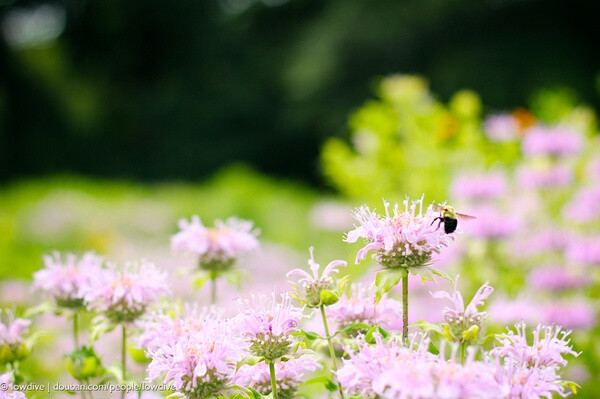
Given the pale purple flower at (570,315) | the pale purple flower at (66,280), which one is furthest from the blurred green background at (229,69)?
the pale purple flower at (66,280)

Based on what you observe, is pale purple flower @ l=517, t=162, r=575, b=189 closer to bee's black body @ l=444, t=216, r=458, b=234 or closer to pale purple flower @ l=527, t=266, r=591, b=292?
pale purple flower @ l=527, t=266, r=591, b=292

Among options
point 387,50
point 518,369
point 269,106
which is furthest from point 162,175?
point 518,369

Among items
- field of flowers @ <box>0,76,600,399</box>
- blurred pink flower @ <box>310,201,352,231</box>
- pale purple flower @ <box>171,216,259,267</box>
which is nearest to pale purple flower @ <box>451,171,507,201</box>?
field of flowers @ <box>0,76,600,399</box>

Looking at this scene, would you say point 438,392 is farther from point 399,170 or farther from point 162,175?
point 162,175

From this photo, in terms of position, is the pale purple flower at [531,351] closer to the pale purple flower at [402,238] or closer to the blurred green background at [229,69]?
the pale purple flower at [402,238]

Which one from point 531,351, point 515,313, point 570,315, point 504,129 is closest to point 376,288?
point 531,351

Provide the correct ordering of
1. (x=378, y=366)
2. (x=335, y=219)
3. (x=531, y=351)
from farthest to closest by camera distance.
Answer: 1. (x=335, y=219)
2. (x=531, y=351)
3. (x=378, y=366)

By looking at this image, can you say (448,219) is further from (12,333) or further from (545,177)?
(545,177)

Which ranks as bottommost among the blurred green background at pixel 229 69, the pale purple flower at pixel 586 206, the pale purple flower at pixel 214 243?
the pale purple flower at pixel 214 243
